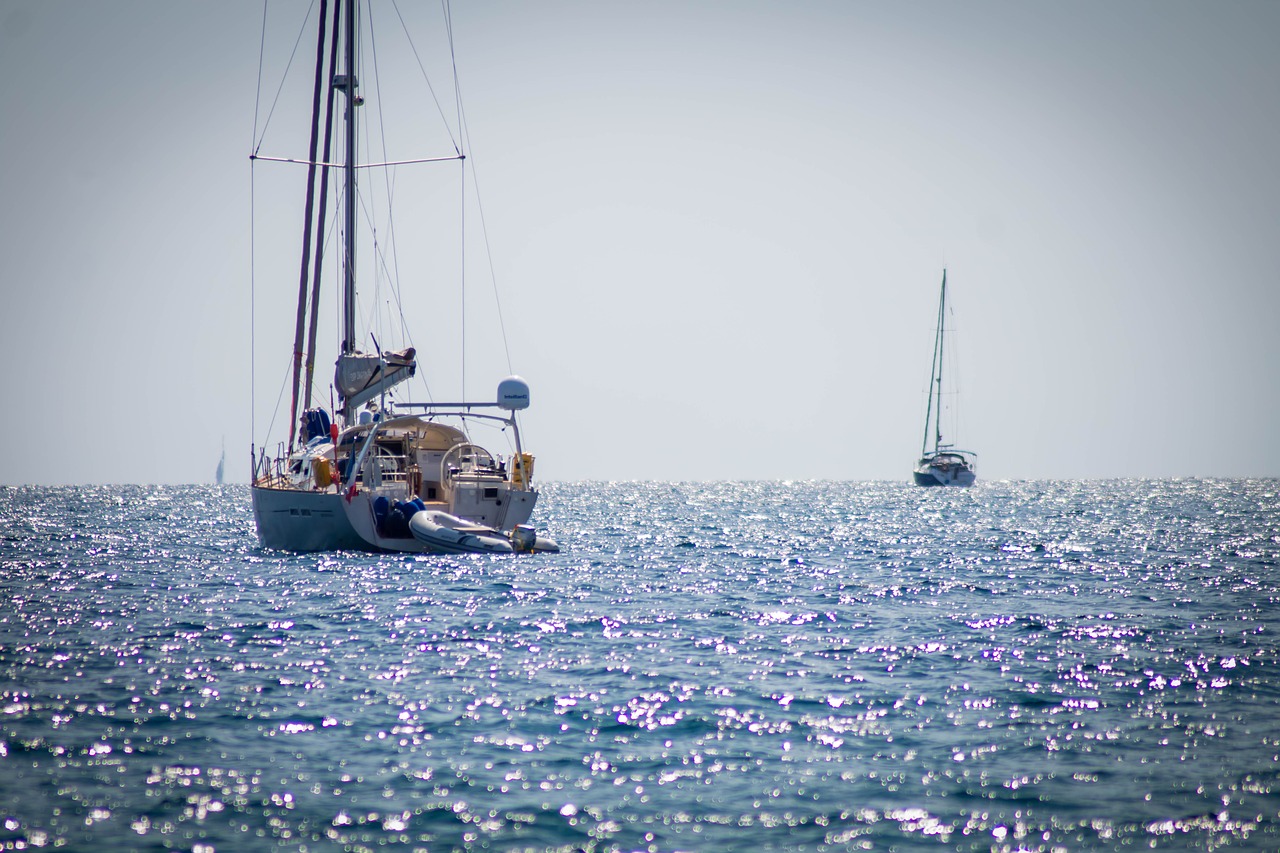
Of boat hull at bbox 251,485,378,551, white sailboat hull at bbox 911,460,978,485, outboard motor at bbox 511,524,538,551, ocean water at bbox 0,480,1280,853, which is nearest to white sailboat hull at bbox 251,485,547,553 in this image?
boat hull at bbox 251,485,378,551

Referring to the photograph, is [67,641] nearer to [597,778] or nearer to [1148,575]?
[597,778]

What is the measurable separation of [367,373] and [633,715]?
2559 cm

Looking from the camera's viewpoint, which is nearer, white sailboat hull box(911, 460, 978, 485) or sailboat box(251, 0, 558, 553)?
sailboat box(251, 0, 558, 553)

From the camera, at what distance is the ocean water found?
905 cm

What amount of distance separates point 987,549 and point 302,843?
35.4 m

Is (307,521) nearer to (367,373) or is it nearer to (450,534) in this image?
(450,534)

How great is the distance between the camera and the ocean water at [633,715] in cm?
905

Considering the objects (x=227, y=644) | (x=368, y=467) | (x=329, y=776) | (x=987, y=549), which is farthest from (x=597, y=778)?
(x=987, y=549)

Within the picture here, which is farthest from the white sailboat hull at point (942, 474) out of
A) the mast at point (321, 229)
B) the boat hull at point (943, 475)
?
the mast at point (321, 229)

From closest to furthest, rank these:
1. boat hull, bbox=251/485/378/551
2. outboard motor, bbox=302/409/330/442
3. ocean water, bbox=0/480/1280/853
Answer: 1. ocean water, bbox=0/480/1280/853
2. boat hull, bbox=251/485/378/551
3. outboard motor, bbox=302/409/330/442

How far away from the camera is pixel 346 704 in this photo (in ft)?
42.9

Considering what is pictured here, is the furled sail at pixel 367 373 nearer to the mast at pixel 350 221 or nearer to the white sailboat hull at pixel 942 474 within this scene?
the mast at pixel 350 221

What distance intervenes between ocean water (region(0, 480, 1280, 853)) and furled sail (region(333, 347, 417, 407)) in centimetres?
1044

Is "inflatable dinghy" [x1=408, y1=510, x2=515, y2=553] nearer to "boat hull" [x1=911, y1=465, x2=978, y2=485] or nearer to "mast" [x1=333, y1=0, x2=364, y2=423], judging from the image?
"mast" [x1=333, y1=0, x2=364, y2=423]
